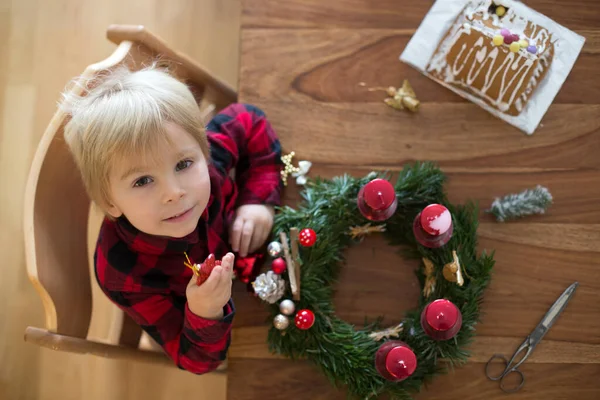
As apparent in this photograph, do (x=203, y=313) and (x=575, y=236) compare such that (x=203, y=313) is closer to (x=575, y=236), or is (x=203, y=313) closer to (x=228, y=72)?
(x=575, y=236)

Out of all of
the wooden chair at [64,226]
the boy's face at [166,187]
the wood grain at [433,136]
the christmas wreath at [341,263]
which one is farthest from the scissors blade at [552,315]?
the wooden chair at [64,226]

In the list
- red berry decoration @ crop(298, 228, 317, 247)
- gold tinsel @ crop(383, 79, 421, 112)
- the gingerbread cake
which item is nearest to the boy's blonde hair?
red berry decoration @ crop(298, 228, 317, 247)

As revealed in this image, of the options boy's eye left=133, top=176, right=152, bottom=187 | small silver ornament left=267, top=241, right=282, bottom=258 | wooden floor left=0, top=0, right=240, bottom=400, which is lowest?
wooden floor left=0, top=0, right=240, bottom=400

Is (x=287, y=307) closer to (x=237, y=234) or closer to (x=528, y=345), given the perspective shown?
(x=237, y=234)

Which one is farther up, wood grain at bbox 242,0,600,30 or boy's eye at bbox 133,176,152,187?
wood grain at bbox 242,0,600,30

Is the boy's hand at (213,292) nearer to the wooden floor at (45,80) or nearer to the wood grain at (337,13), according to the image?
the wood grain at (337,13)

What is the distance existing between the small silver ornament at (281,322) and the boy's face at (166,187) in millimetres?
190

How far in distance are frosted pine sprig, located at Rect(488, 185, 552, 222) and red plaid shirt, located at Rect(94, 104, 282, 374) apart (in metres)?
0.36

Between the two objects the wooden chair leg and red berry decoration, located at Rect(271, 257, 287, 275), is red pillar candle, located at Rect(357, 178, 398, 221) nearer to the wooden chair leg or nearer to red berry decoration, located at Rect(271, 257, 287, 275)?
red berry decoration, located at Rect(271, 257, 287, 275)

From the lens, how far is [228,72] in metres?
1.52

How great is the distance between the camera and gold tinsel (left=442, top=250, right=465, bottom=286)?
78 centimetres

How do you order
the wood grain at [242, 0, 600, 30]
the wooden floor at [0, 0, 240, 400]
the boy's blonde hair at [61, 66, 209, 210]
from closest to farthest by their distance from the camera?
the boy's blonde hair at [61, 66, 209, 210] < the wood grain at [242, 0, 600, 30] < the wooden floor at [0, 0, 240, 400]

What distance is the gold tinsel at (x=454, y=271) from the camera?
78 centimetres

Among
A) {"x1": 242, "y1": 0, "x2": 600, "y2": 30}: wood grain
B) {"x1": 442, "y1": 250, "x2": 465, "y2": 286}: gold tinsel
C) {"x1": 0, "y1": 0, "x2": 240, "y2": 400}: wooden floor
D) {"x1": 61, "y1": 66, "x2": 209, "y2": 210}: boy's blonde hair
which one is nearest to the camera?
{"x1": 61, "y1": 66, "x2": 209, "y2": 210}: boy's blonde hair
